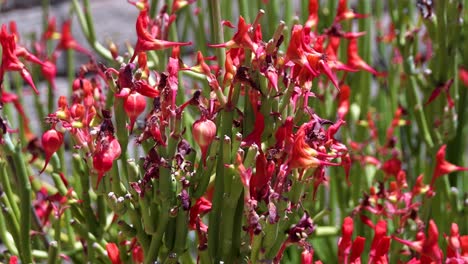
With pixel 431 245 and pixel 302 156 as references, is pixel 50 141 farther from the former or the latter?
pixel 431 245

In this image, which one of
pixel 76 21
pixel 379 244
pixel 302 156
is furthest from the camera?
pixel 76 21

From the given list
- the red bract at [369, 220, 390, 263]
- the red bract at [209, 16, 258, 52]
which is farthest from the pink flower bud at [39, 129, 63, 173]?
the red bract at [369, 220, 390, 263]

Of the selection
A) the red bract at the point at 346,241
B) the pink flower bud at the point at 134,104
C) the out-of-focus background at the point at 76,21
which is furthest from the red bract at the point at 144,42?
the out-of-focus background at the point at 76,21

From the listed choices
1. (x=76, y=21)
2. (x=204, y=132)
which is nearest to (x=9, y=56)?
(x=204, y=132)

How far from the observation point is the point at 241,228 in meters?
0.75

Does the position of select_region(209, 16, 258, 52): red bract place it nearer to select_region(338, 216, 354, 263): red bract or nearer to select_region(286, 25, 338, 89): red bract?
select_region(286, 25, 338, 89): red bract

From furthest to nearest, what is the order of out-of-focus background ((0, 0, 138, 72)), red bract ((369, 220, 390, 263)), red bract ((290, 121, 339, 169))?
1. out-of-focus background ((0, 0, 138, 72))
2. red bract ((369, 220, 390, 263))
3. red bract ((290, 121, 339, 169))

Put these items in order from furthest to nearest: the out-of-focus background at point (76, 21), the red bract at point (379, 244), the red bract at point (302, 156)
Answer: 1. the out-of-focus background at point (76, 21)
2. the red bract at point (379, 244)
3. the red bract at point (302, 156)

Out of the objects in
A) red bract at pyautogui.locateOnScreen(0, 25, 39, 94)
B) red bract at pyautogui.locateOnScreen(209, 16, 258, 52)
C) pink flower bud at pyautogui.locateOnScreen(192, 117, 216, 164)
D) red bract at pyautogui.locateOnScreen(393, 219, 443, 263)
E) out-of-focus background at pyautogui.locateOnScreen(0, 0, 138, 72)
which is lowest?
out-of-focus background at pyautogui.locateOnScreen(0, 0, 138, 72)

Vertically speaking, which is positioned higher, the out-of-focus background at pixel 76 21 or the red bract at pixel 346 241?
the red bract at pixel 346 241

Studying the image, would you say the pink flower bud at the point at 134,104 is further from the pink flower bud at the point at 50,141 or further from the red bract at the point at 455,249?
the red bract at the point at 455,249

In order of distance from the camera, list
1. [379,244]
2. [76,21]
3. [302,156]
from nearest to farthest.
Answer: [302,156] < [379,244] < [76,21]

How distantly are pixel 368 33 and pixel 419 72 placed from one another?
0.21 m

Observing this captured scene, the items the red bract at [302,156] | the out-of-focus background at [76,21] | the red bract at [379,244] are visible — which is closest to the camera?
the red bract at [302,156]
